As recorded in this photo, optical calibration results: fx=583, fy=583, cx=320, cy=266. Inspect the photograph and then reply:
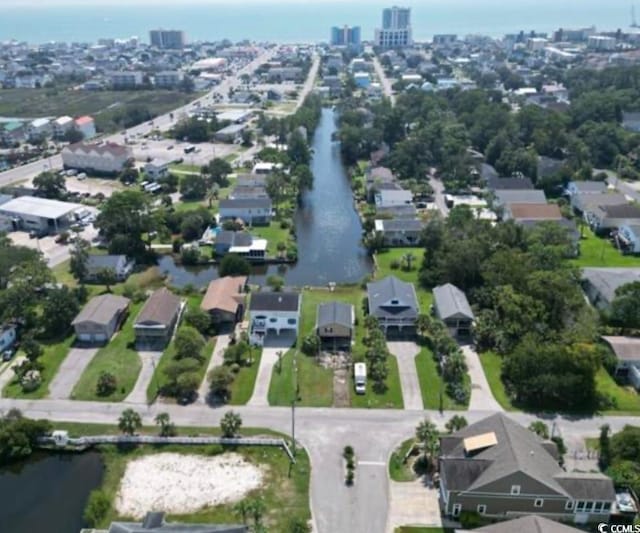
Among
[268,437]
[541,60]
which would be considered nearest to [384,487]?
[268,437]

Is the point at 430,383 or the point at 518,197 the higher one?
the point at 518,197

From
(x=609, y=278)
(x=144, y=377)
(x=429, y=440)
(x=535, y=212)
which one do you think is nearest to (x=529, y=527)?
(x=429, y=440)

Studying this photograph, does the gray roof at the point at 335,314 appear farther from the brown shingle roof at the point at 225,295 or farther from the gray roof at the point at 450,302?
the brown shingle roof at the point at 225,295

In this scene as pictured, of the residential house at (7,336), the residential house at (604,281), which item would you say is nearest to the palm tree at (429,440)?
the residential house at (604,281)

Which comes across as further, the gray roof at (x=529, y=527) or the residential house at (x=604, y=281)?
the residential house at (x=604, y=281)

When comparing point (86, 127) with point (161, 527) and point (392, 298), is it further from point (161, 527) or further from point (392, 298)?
point (161, 527)

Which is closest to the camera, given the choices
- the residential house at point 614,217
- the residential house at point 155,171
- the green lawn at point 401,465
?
the green lawn at point 401,465
